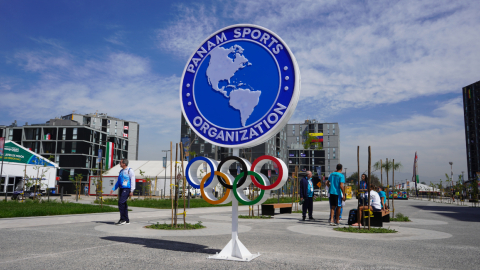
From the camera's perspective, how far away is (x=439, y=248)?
20.7 feet

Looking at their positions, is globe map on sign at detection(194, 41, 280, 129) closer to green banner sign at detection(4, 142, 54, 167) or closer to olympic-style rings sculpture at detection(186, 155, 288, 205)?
olympic-style rings sculpture at detection(186, 155, 288, 205)

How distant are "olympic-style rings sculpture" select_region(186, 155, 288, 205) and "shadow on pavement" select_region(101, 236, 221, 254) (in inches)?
33.2

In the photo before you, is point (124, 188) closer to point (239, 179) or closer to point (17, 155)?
point (239, 179)

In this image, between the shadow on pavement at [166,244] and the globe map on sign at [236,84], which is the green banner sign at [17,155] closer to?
the shadow on pavement at [166,244]

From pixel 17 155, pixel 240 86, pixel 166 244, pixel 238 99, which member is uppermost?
pixel 17 155

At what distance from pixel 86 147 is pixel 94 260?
7380cm

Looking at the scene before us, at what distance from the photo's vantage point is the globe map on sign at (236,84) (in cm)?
568

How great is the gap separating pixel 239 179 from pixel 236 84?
162cm

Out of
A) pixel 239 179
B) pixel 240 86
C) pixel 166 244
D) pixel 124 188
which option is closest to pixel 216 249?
pixel 166 244

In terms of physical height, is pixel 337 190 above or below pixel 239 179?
below

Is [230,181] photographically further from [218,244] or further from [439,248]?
[439,248]

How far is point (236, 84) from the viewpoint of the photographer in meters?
5.88

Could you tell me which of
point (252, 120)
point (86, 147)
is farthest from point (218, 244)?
point (86, 147)

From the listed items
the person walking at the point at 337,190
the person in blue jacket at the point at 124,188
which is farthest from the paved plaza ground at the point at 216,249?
the person walking at the point at 337,190
